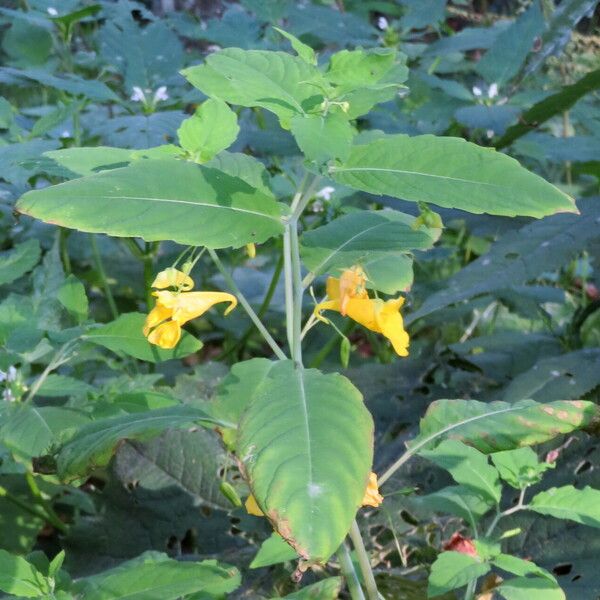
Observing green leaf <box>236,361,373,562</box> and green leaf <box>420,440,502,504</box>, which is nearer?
green leaf <box>236,361,373,562</box>

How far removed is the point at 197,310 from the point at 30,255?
817 mm

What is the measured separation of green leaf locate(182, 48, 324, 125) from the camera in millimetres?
993

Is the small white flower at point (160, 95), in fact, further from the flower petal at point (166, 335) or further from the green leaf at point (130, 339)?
the flower petal at point (166, 335)

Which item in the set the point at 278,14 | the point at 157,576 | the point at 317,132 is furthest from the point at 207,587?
the point at 278,14

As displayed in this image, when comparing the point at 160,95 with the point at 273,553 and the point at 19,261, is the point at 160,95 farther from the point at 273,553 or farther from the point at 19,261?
the point at 273,553

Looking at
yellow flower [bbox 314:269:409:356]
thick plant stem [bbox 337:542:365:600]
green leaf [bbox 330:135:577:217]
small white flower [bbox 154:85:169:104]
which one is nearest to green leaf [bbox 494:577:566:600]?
thick plant stem [bbox 337:542:365:600]

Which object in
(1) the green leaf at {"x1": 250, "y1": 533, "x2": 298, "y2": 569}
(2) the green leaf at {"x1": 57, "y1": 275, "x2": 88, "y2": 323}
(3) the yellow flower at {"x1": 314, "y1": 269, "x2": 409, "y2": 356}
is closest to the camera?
(3) the yellow flower at {"x1": 314, "y1": 269, "x2": 409, "y2": 356}

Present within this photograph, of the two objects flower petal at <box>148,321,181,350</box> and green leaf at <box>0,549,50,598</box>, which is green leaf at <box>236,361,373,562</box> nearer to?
flower petal at <box>148,321,181,350</box>

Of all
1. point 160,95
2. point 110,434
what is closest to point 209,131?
point 110,434

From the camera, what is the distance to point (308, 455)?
827 mm

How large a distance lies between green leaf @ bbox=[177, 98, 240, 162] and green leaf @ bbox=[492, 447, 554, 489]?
0.52m

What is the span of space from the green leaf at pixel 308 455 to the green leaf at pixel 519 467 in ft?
1.20

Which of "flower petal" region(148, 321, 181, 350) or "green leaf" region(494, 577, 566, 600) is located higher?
"flower petal" region(148, 321, 181, 350)

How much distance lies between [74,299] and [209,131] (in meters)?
0.59
